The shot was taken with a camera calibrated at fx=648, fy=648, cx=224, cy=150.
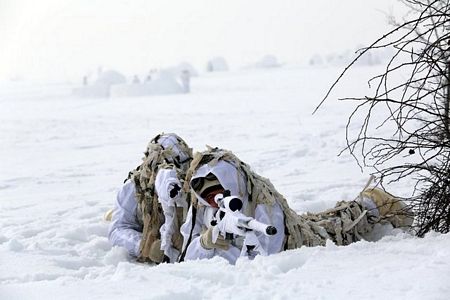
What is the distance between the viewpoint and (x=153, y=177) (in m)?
4.48

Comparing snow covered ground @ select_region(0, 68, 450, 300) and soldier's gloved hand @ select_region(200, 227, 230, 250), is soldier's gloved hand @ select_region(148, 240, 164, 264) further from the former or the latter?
soldier's gloved hand @ select_region(200, 227, 230, 250)

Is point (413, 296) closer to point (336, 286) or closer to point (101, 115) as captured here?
point (336, 286)

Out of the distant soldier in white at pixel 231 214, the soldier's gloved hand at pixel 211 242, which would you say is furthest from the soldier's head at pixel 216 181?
the soldier's gloved hand at pixel 211 242

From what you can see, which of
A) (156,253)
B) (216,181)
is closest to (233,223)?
(216,181)

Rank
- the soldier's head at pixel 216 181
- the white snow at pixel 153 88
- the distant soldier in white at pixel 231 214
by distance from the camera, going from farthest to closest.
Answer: the white snow at pixel 153 88
the soldier's head at pixel 216 181
the distant soldier in white at pixel 231 214

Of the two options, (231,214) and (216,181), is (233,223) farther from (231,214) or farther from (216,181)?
(216,181)

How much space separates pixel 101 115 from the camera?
20281mm

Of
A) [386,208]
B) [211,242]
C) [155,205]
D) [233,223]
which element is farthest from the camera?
[386,208]

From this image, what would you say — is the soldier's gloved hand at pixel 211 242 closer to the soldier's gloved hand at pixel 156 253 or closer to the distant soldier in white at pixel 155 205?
the distant soldier in white at pixel 155 205

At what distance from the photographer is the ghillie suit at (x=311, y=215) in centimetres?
370

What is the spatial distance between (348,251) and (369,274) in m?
0.38

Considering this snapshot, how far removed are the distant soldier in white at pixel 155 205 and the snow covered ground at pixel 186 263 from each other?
15 centimetres

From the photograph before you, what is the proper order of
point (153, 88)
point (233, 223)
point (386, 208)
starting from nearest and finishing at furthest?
1. point (233, 223)
2. point (386, 208)
3. point (153, 88)

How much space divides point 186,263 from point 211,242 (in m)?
0.69
